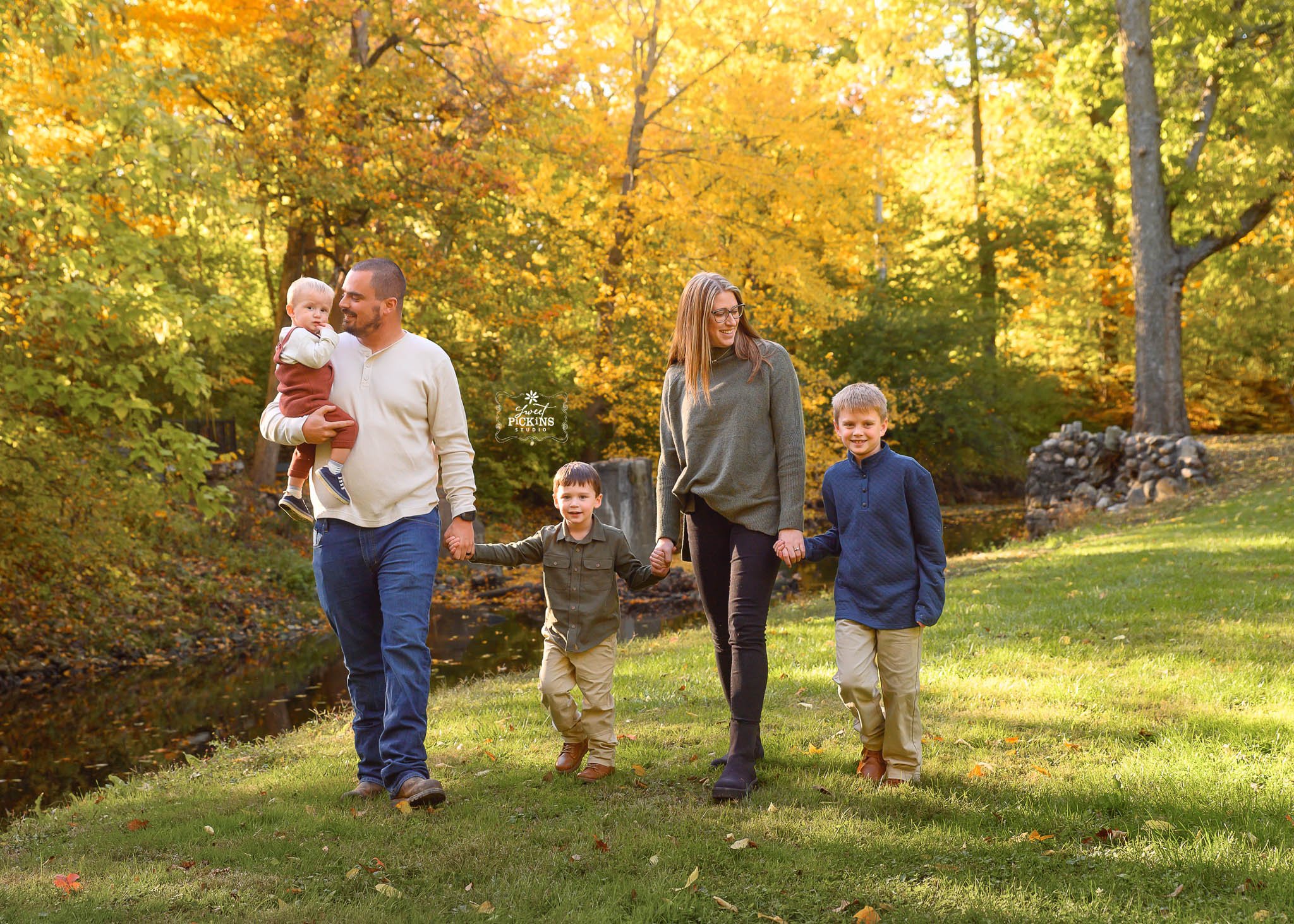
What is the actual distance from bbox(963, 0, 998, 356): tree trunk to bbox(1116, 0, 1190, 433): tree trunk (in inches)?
382

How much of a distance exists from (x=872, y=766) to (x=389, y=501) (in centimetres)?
217

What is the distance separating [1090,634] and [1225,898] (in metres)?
4.27

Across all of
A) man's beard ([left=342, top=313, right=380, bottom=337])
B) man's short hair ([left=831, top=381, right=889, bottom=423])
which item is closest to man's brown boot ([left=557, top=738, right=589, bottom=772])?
man's short hair ([left=831, top=381, right=889, bottom=423])

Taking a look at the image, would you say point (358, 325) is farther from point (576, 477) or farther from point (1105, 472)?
point (1105, 472)

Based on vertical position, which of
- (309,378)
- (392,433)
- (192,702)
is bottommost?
(192,702)

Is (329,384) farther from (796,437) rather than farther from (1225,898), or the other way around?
(1225,898)

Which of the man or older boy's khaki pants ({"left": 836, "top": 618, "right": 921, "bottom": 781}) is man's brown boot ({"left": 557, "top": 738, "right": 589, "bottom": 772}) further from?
older boy's khaki pants ({"left": 836, "top": 618, "right": 921, "bottom": 781})

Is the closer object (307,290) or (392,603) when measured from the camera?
(392,603)

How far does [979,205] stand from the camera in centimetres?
2961

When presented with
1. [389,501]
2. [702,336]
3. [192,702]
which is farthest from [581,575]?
[192,702]

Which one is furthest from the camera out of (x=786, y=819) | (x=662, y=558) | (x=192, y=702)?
(x=192, y=702)

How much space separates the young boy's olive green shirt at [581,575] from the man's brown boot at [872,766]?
110 centimetres

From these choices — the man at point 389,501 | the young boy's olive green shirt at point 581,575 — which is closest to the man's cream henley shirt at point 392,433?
the man at point 389,501

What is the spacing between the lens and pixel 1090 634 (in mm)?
7137
